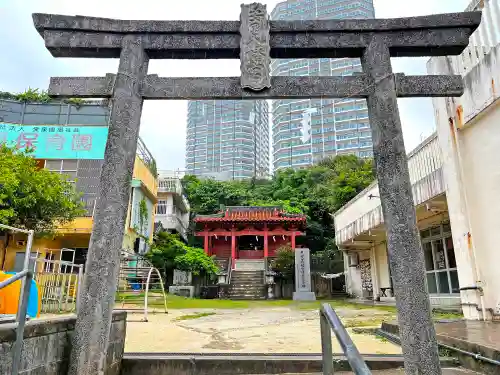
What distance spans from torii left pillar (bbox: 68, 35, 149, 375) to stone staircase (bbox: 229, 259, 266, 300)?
59.3 ft

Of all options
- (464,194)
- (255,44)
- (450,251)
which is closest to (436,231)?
(450,251)

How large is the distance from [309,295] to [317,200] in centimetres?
1413

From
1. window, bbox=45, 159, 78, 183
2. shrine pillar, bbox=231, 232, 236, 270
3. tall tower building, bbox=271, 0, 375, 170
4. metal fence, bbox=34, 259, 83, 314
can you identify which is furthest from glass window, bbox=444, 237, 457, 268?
tall tower building, bbox=271, 0, 375, 170

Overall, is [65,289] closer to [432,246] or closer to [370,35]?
[370,35]

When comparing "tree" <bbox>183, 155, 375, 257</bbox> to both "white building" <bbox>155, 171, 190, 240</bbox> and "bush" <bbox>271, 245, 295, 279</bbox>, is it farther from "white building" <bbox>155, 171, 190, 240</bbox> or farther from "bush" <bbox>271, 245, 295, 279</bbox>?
"bush" <bbox>271, 245, 295, 279</bbox>

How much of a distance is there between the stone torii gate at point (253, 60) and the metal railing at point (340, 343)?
53.3 inches

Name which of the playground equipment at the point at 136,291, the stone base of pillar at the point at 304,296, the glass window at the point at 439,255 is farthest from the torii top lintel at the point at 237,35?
the stone base of pillar at the point at 304,296

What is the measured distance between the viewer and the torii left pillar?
3.29 meters

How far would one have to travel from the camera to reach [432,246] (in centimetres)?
1262

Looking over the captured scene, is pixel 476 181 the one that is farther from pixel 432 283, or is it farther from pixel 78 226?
pixel 78 226

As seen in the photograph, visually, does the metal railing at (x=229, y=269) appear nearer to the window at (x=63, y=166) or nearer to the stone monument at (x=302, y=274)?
the stone monument at (x=302, y=274)

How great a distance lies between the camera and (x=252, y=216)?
25.5 meters

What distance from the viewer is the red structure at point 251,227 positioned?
81.8 feet

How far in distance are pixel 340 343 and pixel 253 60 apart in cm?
320
